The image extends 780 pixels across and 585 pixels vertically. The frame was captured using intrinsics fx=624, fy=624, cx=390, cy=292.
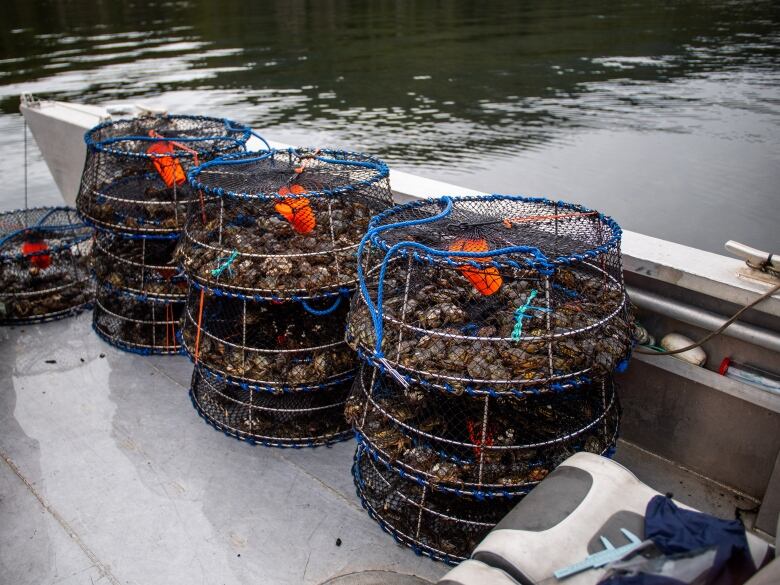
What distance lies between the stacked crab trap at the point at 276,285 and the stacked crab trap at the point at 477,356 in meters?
0.40

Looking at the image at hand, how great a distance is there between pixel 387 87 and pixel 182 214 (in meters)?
15.6

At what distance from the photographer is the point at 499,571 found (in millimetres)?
2182

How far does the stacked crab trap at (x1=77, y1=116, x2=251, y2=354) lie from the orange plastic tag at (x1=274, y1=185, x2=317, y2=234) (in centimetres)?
113

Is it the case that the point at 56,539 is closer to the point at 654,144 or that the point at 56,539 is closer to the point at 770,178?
the point at 770,178

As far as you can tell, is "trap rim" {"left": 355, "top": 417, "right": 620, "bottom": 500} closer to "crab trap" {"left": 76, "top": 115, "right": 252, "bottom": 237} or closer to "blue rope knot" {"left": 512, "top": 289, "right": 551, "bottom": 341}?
"blue rope knot" {"left": 512, "top": 289, "right": 551, "bottom": 341}

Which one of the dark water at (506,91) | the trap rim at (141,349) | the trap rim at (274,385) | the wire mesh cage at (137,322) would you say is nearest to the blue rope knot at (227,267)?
the trap rim at (274,385)

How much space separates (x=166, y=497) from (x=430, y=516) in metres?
1.63

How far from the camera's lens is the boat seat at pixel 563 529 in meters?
2.20

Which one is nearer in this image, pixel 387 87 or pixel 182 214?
pixel 182 214

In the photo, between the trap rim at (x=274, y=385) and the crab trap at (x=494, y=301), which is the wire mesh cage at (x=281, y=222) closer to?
the crab trap at (x=494, y=301)

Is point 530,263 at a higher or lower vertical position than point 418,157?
higher

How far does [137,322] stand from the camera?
5398mm

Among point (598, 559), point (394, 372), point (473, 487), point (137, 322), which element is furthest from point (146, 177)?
point (598, 559)

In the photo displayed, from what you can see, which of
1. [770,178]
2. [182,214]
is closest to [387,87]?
[770,178]
